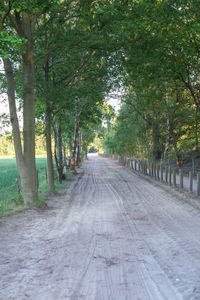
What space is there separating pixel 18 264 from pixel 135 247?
2.29m

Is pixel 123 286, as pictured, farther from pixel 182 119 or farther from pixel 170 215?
pixel 182 119

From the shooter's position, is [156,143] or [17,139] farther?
[156,143]

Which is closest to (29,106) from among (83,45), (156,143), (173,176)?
(83,45)

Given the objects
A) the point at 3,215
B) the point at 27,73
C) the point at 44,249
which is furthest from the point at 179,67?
the point at 44,249

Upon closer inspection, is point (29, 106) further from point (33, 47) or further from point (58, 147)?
point (58, 147)

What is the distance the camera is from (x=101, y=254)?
566cm

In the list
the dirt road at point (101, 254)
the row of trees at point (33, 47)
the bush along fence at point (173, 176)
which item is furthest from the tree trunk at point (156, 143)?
the dirt road at point (101, 254)

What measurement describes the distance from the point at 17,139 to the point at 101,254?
605 cm

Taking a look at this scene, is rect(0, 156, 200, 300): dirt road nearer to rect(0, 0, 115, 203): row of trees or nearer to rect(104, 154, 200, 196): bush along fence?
rect(0, 0, 115, 203): row of trees

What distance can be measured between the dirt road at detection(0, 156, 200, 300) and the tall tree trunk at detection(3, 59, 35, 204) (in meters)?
1.06

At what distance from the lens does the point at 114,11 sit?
9.59m

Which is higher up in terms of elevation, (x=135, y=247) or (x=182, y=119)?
(x=182, y=119)

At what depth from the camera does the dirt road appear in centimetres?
423

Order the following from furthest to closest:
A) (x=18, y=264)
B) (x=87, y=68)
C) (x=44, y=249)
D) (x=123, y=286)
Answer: (x=87, y=68), (x=44, y=249), (x=18, y=264), (x=123, y=286)
